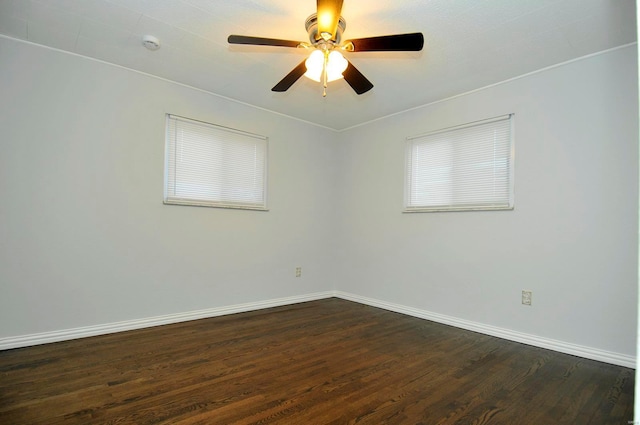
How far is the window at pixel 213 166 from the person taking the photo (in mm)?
3414

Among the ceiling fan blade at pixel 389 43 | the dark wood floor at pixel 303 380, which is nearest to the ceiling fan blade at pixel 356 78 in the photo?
the ceiling fan blade at pixel 389 43

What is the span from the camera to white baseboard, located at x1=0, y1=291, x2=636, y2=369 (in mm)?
2537

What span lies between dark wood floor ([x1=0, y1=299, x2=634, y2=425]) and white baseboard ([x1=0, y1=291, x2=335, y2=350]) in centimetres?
10

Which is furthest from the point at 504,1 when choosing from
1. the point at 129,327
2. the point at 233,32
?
the point at 129,327

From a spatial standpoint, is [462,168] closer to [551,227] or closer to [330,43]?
[551,227]

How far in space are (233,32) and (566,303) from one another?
135 inches

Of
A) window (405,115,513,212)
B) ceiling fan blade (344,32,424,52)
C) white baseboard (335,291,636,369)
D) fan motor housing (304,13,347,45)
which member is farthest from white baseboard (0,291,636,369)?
fan motor housing (304,13,347,45)

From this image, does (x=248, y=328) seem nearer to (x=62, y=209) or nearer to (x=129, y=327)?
(x=129, y=327)

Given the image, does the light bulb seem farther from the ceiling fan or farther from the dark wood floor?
the dark wood floor

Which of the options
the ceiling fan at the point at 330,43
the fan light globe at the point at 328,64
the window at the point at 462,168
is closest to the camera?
the ceiling fan at the point at 330,43

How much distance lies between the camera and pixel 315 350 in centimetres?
264

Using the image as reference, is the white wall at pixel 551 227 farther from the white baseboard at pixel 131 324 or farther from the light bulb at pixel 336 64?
the light bulb at pixel 336 64

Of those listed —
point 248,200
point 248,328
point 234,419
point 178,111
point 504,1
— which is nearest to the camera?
point 234,419

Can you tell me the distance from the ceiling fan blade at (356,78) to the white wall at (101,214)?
187cm
